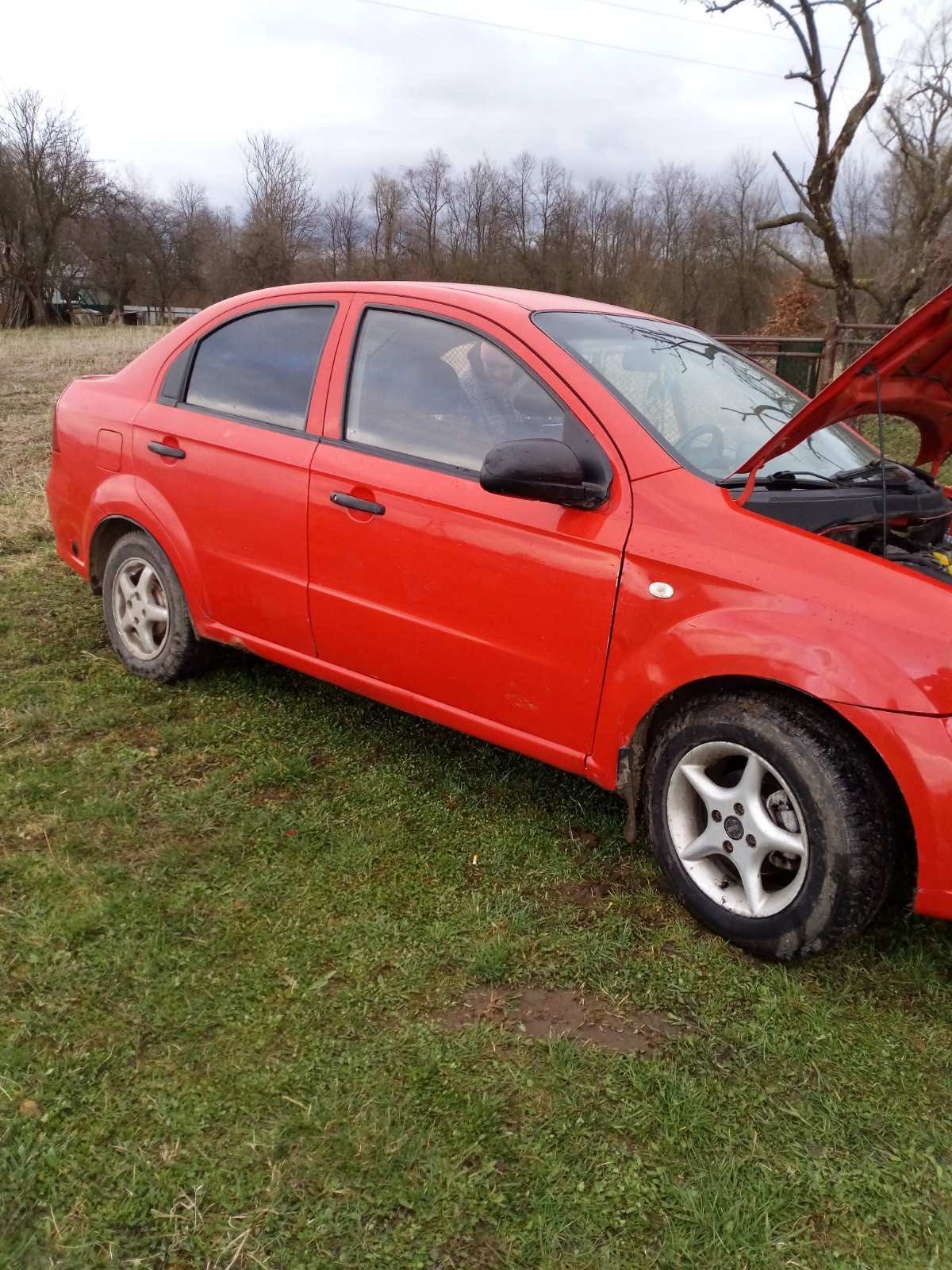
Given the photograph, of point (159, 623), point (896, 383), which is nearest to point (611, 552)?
point (896, 383)

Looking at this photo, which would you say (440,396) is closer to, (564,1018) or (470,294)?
(470,294)

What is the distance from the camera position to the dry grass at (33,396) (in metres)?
7.08

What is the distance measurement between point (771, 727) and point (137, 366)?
123 inches

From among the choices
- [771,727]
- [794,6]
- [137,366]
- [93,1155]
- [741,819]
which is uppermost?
[794,6]

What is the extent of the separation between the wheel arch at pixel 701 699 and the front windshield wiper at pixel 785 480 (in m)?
0.59

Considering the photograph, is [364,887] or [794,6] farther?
[794,6]

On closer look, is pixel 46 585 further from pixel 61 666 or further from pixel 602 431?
pixel 602 431

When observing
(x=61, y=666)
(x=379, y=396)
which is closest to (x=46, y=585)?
(x=61, y=666)

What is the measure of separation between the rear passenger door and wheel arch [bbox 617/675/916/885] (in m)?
1.35

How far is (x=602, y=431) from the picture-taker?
2770 millimetres

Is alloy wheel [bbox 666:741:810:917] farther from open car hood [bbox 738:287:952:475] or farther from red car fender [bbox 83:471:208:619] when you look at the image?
red car fender [bbox 83:471:208:619]

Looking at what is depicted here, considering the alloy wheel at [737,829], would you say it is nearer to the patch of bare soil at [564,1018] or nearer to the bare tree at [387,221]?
the patch of bare soil at [564,1018]

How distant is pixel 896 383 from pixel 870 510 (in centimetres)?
40

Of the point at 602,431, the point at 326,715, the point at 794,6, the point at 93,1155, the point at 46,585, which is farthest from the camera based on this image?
the point at 794,6
